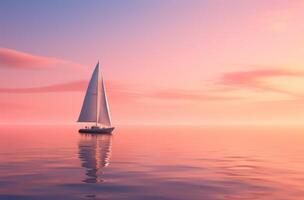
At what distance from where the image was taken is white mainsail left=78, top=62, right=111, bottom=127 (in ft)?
350

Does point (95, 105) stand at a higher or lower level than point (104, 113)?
higher

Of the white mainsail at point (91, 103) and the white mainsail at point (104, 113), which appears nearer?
the white mainsail at point (91, 103)

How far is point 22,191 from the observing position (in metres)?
24.4

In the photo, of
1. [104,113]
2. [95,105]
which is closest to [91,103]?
[95,105]

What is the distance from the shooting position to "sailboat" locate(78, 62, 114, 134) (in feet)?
350

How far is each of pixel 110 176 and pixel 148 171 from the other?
5353mm

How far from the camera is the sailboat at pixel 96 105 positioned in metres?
107

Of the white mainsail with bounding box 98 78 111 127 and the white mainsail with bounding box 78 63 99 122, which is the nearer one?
the white mainsail with bounding box 78 63 99 122

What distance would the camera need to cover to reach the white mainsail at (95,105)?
106750 mm

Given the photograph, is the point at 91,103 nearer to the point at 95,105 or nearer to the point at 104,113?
the point at 95,105

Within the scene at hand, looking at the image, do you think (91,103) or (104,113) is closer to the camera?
(91,103)

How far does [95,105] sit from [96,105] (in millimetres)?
Result: 293

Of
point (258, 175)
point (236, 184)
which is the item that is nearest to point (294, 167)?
point (258, 175)

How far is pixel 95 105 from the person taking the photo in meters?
108
